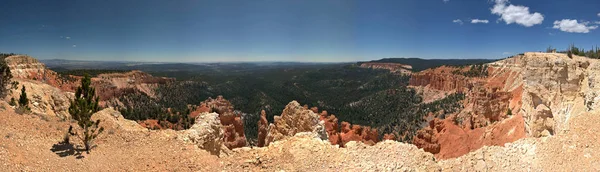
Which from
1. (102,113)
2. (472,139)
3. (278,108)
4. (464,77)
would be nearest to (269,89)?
(278,108)

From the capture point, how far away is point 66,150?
12383mm

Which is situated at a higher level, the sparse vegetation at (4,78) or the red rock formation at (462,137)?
the sparse vegetation at (4,78)

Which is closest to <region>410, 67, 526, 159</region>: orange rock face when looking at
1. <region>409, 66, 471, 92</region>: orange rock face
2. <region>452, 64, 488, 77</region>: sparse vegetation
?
<region>409, 66, 471, 92</region>: orange rock face

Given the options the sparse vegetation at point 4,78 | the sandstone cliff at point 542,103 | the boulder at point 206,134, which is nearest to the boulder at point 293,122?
the boulder at point 206,134

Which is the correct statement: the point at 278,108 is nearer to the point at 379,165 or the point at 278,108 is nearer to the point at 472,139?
the point at 472,139

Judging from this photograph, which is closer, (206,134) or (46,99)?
(206,134)

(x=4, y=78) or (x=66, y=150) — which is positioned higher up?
(x=4, y=78)

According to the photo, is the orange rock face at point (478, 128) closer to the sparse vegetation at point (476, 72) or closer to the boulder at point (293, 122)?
the boulder at point (293, 122)

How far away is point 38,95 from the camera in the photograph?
2109cm

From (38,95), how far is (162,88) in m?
86.2

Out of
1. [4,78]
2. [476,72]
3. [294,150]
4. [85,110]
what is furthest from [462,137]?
[476,72]

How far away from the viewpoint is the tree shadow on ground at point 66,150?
39.4 feet

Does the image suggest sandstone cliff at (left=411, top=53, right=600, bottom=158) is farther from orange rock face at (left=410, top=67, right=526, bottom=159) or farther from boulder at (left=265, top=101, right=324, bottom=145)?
boulder at (left=265, top=101, right=324, bottom=145)

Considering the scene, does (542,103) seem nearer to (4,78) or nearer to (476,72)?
(4,78)
